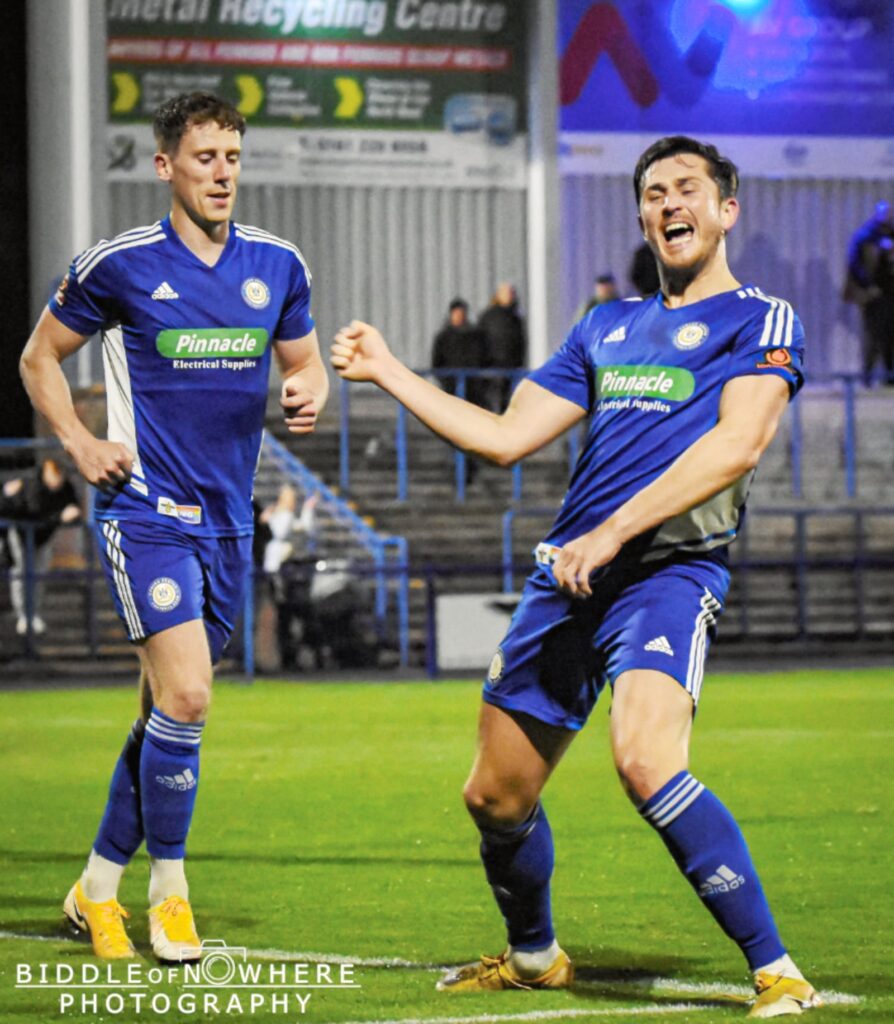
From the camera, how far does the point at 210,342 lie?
6797 millimetres

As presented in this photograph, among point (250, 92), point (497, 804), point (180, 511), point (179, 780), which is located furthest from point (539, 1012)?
point (250, 92)

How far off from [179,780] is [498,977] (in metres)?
1.17

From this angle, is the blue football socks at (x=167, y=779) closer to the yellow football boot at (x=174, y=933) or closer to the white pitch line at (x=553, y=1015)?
the yellow football boot at (x=174, y=933)

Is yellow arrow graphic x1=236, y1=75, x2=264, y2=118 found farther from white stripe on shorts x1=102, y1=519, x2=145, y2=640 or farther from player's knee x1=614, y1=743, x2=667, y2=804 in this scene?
player's knee x1=614, y1=743, x2=667, y2=804

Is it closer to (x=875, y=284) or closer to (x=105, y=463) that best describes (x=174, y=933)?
(x=105, y=463)

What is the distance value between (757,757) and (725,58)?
19.9 metres

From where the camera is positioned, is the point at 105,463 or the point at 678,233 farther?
Result: the point at 105,463

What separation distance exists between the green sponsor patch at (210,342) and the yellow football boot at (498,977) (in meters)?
2.02

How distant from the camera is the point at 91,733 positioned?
48.9 ft

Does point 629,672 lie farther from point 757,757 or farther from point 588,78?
point 588,78

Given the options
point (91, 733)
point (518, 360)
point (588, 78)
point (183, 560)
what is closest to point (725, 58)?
point (588, 78)

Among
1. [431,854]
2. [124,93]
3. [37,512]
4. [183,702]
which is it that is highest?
[124,93]

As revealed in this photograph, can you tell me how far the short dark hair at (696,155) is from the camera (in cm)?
595

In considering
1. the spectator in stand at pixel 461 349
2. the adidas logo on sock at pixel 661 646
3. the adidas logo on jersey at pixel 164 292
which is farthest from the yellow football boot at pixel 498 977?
the spectator in stand at pixel 461 349
